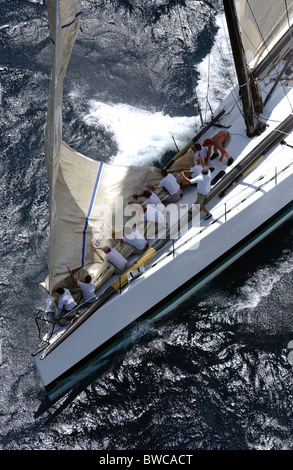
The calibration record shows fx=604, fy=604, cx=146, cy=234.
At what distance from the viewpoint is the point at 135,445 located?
1299 centimetres

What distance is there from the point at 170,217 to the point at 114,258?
78.4 inches

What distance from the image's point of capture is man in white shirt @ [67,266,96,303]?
1393cm

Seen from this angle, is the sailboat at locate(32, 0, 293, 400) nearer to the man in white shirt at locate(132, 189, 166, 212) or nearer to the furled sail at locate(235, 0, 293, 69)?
the furled sail at locate(235, 0, 293, 69)

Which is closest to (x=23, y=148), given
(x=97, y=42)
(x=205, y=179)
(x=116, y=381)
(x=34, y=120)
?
(x=34, y=120)

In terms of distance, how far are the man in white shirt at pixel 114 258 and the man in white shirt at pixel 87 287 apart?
2.36ft

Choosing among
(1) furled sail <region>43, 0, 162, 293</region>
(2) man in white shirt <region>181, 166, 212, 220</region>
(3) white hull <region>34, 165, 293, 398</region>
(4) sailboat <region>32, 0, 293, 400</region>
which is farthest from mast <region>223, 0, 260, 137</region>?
(1) furled sail <region>43, 0, 162, 293</region>

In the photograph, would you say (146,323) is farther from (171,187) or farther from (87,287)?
(171,187)

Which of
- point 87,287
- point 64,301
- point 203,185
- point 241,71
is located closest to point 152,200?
point 203,185

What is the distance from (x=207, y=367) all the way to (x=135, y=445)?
2494mm

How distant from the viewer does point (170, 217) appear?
15531 millimetres

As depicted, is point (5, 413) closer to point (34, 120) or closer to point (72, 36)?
point (72, 36)

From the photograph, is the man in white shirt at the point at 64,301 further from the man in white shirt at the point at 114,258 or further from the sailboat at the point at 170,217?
the man in white shirt at the point at 114,258

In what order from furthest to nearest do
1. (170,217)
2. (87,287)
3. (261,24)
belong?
(261,24) < (170,217) < (87,287)

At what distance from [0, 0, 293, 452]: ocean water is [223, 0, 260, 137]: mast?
89.9 inches
